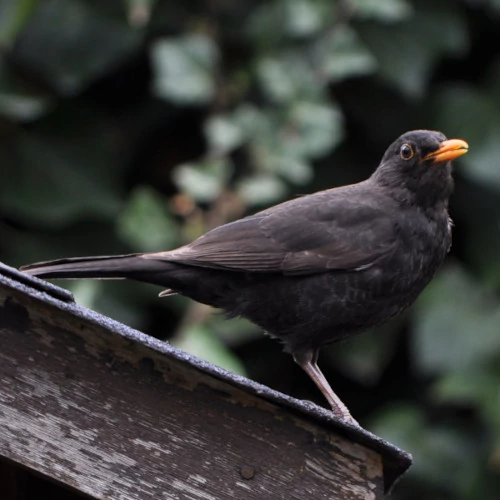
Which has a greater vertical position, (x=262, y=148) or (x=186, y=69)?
(x=186, y=69)

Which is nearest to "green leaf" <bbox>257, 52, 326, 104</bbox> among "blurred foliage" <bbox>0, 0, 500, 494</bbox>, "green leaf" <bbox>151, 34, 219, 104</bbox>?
"blurred foliage" <bbox>0, 0, 500, 494</bbox>

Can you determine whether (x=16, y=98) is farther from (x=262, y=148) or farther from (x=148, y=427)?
(x=148, y=427)

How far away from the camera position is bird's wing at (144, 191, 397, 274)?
3875mm

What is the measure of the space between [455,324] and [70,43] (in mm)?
2246

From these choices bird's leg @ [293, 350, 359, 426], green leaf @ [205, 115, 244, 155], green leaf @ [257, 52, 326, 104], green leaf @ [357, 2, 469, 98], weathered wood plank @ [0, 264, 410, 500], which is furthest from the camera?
green leaf @ [357, 2, 469, 98]

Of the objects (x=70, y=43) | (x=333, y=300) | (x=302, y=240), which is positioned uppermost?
(x=70, y=43)

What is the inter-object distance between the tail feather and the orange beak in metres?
1.15

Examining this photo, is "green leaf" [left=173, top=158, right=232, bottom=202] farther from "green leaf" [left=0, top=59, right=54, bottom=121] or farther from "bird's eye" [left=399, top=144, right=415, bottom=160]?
"bird's eye" [left=399, top=144, right=415, bottom=160]

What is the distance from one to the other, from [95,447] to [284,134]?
109 inches

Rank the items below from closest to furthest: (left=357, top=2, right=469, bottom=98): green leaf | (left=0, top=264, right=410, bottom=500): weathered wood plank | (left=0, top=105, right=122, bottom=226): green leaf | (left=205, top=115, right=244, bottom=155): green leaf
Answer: (left=0, top=264, right=410, bottom=500): weathered wood plank < (left=205, top=115, right=244, bottom=155): green leaf < (left=0, top=105, right=122, bottom=226): green leaf < (left=357, top=2, right=469, bottom=98): green leaf

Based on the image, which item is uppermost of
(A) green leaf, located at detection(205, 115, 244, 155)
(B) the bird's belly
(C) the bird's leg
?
(A) green leaf, located at detection(205, 115, 244, 155)

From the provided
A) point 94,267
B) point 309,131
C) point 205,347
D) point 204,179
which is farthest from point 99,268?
point 309,131

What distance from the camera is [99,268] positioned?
3.47 m

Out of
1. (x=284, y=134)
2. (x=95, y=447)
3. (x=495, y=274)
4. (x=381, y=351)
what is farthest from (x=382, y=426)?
(x=95, y=447)
